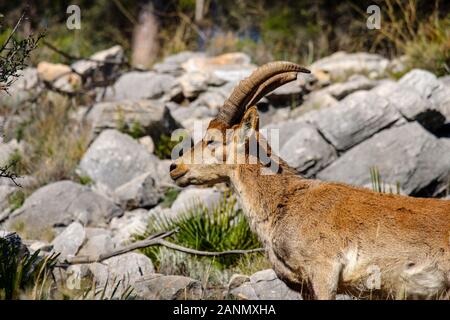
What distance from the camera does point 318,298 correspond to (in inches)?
238

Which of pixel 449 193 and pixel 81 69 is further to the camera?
pixel 81 69

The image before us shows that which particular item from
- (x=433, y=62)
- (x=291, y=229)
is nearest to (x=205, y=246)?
(x=291, y=229)

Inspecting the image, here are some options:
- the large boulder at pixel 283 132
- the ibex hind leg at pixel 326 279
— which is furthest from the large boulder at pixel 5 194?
the ibex hind leg at pixel 326 279

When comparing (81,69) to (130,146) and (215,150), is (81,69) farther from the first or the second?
(215,150)

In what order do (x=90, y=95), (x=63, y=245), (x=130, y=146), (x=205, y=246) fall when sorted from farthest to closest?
(x=90, y=95)
(x=130, y=146)
(x=63, y=245)
(x=205, y=246)

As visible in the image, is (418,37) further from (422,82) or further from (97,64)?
(97,64)

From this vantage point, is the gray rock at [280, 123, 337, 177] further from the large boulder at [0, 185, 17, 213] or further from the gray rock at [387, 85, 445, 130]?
the large boulder at [0, 185, 17, 213]

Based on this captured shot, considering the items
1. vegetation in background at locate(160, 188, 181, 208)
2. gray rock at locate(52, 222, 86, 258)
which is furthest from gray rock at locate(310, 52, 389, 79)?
gray rock at locate(52, 222, 86, 258)

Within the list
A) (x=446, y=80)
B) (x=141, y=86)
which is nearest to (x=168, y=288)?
(x=446, y=80)

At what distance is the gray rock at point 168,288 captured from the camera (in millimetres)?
7082

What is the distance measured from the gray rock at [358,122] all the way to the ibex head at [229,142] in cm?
554

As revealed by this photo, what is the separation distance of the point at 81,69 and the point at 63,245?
7.85 m

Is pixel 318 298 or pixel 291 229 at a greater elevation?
pixel 291 229

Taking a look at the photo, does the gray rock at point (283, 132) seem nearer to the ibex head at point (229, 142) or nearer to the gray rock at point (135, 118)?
the gray rock at point (135, 118)
